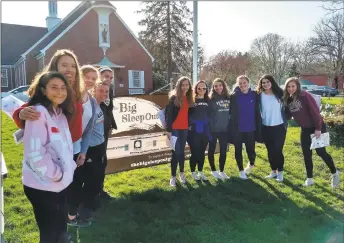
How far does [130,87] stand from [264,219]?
5.41 metres

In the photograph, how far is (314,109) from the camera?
199 inches

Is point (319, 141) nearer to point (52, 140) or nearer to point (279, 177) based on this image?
point (279, 177)

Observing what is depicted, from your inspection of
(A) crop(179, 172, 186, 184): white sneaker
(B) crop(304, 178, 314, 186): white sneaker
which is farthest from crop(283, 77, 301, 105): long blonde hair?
(A) crop(179, 172, 186, 184): white sneaker

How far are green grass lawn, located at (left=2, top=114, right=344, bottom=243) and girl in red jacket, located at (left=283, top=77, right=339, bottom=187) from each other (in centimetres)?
40

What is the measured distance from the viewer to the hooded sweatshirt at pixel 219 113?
207 inches

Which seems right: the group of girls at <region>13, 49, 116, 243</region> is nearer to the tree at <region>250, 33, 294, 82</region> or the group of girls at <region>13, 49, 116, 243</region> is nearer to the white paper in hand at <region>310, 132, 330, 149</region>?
the white paper in hand at <region>310, 132, 330, 149</region>

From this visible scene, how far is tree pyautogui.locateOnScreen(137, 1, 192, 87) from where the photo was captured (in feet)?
23.8

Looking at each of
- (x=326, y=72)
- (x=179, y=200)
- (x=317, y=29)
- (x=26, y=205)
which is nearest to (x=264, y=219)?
(x=179, y=200)

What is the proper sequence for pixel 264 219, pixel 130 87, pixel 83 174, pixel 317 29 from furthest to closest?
pixel 317 29, pixel 130 87, pixel 264 219, pixel 83 174

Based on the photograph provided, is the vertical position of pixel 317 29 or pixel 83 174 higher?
pixel 317 29

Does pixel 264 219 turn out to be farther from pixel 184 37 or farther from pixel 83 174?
pixel 184 37

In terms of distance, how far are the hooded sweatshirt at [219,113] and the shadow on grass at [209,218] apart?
1027 millimetres

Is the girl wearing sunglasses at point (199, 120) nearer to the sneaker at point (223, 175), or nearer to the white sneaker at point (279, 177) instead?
the sneaker at point (223, 175)

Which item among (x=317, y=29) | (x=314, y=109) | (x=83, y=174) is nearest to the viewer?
(x=83, y=174)
